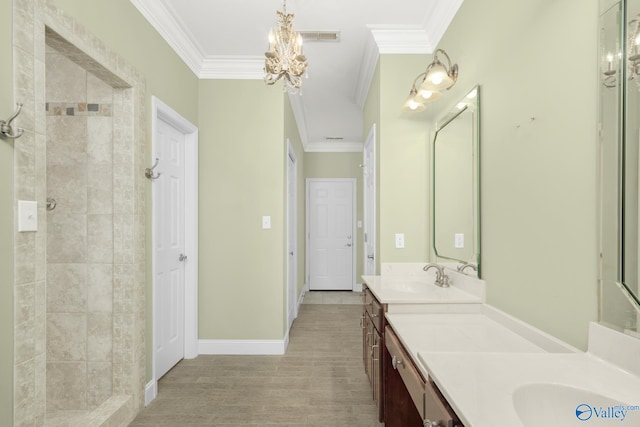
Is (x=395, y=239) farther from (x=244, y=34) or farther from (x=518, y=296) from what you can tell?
(x=244, y=34)

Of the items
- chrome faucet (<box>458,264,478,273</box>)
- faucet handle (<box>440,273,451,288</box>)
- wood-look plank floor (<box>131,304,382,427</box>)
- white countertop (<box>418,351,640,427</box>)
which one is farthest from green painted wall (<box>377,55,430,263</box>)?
white countertop (<box>418,351,640,427</box>)

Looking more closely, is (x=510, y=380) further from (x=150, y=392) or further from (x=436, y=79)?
(x=150, y=392)

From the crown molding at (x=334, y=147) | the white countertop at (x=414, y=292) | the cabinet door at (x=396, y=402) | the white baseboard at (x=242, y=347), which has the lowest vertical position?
the white baseboard at (x=242, y=347)

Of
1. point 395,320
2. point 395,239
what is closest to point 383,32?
point 395,239

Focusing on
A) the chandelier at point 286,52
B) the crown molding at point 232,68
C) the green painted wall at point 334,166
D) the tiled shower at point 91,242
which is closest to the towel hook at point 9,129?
the tiled shower at point 91,242

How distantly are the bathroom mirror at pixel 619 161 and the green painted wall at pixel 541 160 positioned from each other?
0.16 ft

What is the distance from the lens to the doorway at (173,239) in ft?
7.73

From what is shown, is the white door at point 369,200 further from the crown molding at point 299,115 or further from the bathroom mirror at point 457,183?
the crown molding at point 299,115

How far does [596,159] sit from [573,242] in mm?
284

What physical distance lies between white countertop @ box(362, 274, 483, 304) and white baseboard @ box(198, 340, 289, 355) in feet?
4.19

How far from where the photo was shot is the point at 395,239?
248 cm

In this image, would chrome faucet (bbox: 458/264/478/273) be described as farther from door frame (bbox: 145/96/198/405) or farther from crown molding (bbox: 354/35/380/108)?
door frame (bbox: 145/96/198/405)

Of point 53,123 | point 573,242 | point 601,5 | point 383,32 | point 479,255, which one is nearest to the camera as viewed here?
point 601,5

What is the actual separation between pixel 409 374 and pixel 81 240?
199 centimetres
